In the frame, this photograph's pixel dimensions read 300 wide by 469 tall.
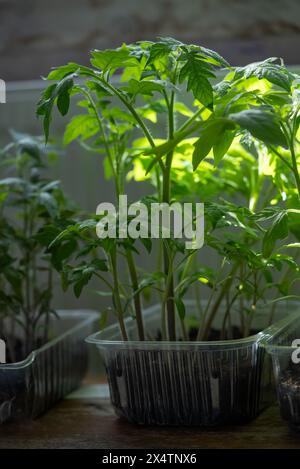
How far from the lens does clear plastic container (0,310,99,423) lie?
983mm

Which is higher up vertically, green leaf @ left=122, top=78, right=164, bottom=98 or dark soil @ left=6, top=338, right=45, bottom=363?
green leaf @ left=122, top=78, right=164, bottom=98

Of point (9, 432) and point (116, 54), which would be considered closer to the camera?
point (116, 54)

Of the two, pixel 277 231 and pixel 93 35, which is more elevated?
pixel 93 35

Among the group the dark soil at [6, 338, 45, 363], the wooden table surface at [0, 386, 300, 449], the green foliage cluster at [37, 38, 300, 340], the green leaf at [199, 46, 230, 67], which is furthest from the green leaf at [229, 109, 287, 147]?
the dark soil at [6, 338, 45, 363]

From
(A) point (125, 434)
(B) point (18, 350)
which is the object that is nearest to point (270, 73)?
(A) point (125, 434)

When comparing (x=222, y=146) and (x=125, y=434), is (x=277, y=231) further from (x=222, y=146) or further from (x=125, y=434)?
(x=125, y=434)

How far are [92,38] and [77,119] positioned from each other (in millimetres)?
570

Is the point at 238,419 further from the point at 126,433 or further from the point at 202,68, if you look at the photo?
the point at 202,68

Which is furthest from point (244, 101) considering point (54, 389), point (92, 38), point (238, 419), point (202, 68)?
point (92, 38)

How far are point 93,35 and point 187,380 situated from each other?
0.87 metres

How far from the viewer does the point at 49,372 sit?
3.57 feet

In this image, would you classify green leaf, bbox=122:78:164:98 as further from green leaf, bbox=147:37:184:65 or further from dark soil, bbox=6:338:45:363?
dark soil, bbox=6:338:45:363

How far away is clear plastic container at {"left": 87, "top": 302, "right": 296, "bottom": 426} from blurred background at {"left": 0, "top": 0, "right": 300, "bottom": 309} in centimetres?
46

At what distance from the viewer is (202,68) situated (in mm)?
793
